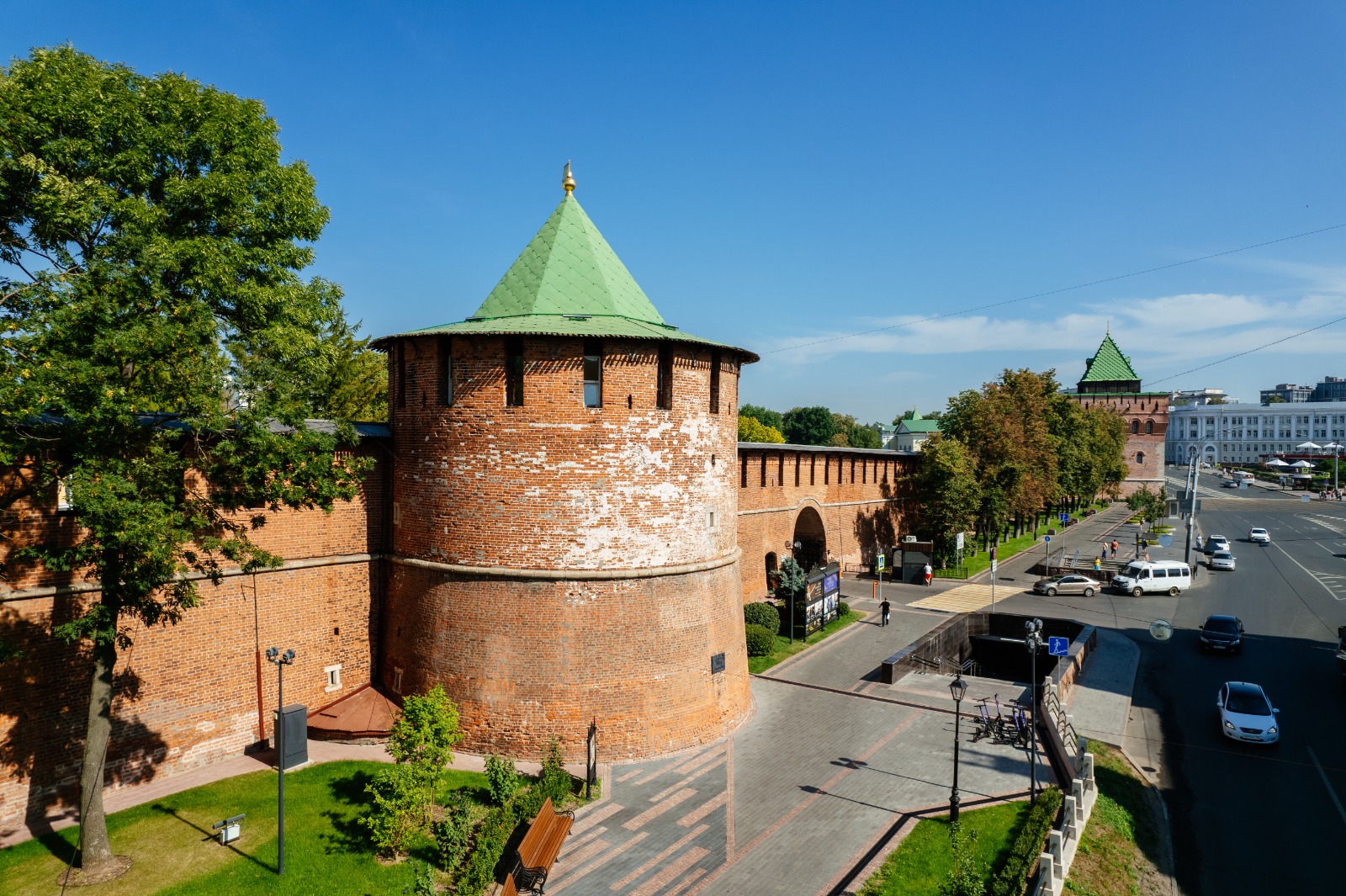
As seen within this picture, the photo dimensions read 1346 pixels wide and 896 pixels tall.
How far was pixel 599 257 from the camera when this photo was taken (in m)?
17.8

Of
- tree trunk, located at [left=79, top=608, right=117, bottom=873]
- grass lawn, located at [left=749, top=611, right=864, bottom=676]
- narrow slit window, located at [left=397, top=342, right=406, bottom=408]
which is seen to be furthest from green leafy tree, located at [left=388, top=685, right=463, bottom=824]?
grass lawn, located at [left=749, top=611, right=864, bottom=676]

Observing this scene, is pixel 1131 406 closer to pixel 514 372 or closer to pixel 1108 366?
pixel 1108 366

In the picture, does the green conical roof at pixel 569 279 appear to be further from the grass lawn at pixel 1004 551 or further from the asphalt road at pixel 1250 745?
the grass lawn at pixel 1004 551

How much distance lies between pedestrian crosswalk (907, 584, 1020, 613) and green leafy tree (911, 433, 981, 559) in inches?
131

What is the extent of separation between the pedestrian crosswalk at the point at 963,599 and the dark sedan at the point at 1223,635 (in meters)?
7.54

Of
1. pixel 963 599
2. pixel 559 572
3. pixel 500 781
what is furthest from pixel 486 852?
pixel 963 599

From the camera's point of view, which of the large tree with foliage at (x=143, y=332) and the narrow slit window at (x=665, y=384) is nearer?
the large tree with foliage at (x=143, y=332)

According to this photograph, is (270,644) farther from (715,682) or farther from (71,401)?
(715,682)

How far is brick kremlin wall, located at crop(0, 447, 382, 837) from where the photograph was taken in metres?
12.2

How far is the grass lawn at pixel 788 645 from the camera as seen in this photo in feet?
72.5

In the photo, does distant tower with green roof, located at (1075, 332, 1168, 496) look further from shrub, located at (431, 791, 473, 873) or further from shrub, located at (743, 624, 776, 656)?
shrub, located at (431, 791, 473, 873)

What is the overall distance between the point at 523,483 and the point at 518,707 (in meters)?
4.50

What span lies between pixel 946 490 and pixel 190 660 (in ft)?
105

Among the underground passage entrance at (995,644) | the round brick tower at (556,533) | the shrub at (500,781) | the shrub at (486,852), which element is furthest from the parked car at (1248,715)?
the shrub at (486,852)
